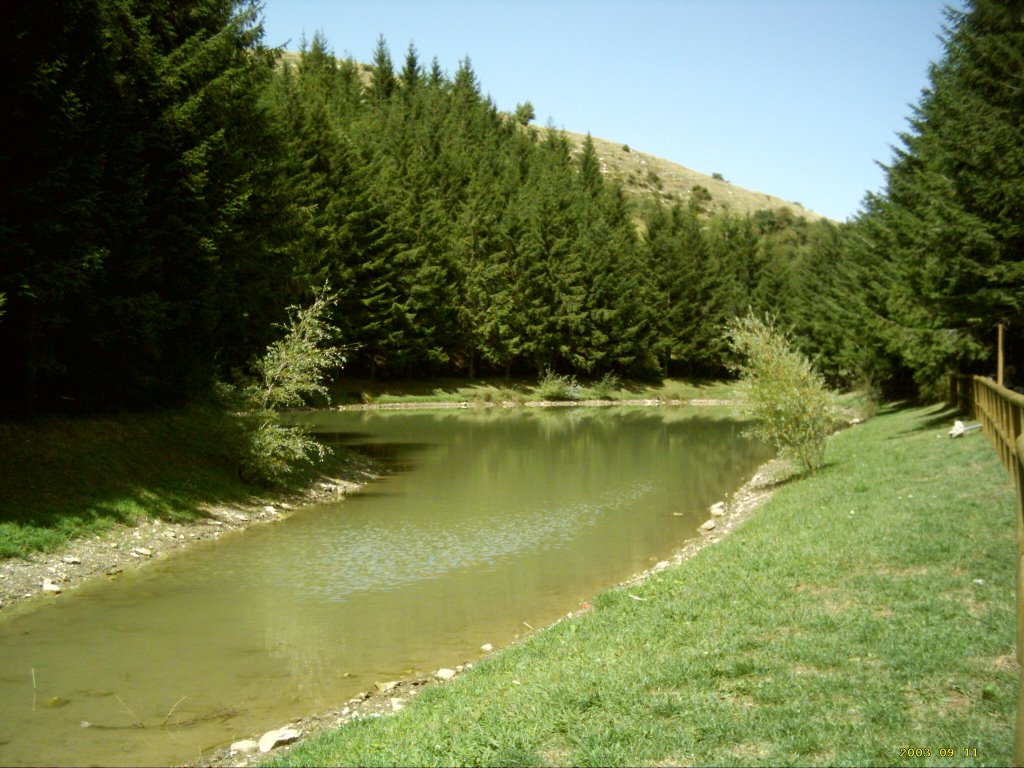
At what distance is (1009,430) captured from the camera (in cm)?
1491

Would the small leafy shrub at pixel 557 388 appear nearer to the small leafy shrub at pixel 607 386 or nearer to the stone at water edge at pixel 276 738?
the small leafy shrub at pixel 607 386

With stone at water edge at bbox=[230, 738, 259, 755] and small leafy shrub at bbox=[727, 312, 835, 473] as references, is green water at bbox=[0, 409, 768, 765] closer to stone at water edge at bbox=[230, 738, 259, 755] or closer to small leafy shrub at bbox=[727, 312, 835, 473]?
stone at water edge at bbox=[230, 738, 259, 755]

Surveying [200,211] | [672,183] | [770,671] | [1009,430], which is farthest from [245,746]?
[672,183]

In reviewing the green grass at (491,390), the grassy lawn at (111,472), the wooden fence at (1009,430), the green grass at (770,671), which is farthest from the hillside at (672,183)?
the green grass at (770,671)

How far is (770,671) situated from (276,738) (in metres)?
4.72

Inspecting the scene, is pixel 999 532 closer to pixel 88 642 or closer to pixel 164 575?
pixel 88 642

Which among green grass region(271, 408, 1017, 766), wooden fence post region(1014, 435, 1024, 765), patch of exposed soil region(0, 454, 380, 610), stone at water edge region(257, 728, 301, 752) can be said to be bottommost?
stone at water edge region(257, 728, 301, 752)

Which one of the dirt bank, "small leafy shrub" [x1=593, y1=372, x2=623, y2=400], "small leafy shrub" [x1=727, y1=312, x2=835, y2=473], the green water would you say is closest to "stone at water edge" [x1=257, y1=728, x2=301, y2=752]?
the dirt bank

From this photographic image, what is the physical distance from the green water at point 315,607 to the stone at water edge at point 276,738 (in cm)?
59

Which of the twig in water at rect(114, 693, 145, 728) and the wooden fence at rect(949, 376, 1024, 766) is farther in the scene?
the twig in water at rect(114, 693, 145, 728)

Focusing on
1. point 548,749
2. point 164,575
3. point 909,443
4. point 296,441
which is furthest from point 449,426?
point 548,749

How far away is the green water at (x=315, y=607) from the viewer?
882cm

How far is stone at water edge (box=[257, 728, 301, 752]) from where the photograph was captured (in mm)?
7801

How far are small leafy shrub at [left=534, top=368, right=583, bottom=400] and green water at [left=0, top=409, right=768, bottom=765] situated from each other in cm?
3819
